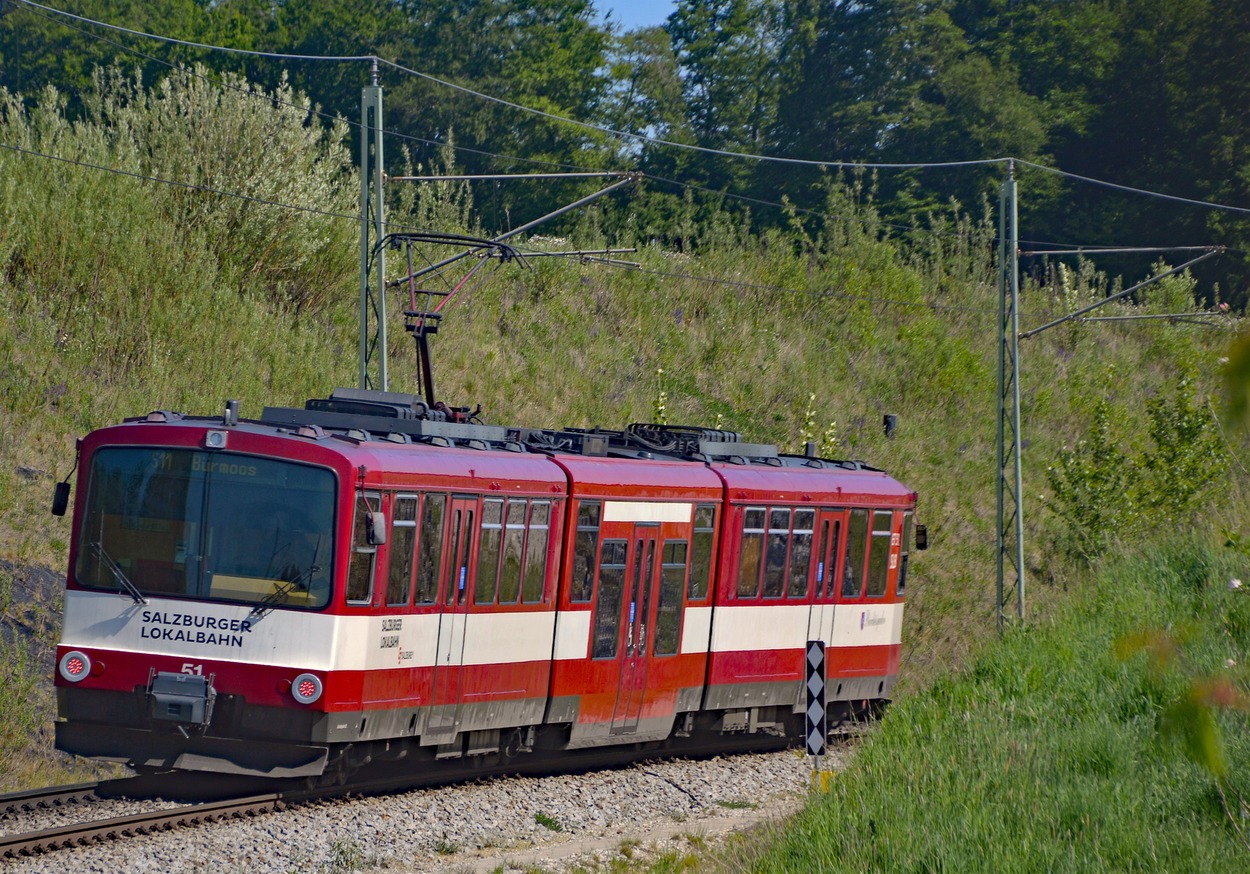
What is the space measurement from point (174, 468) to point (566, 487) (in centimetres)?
396

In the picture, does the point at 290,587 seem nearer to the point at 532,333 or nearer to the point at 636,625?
the point at 636,625

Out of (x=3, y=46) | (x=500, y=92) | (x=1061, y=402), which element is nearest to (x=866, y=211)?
(x=1061, y=402)

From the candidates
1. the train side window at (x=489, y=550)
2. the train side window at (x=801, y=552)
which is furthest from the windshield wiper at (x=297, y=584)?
the train side window at (x=801, y=552)

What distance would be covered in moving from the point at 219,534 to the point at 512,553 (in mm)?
3015

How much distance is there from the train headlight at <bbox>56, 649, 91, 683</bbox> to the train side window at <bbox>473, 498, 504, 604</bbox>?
3415 millimetres

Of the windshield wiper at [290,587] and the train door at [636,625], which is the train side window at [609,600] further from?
the windshield wiper at [290,587]

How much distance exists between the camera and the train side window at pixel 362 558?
41.7 feet

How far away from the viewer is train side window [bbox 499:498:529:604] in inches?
573

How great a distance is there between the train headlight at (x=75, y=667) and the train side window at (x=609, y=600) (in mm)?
5156

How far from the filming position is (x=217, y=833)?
11367mm

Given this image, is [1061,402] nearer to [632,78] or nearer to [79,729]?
[632,78]

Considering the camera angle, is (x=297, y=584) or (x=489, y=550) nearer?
(x=297, y=584)

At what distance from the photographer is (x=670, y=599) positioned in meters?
16.7

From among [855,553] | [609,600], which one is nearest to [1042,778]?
[609,600]
